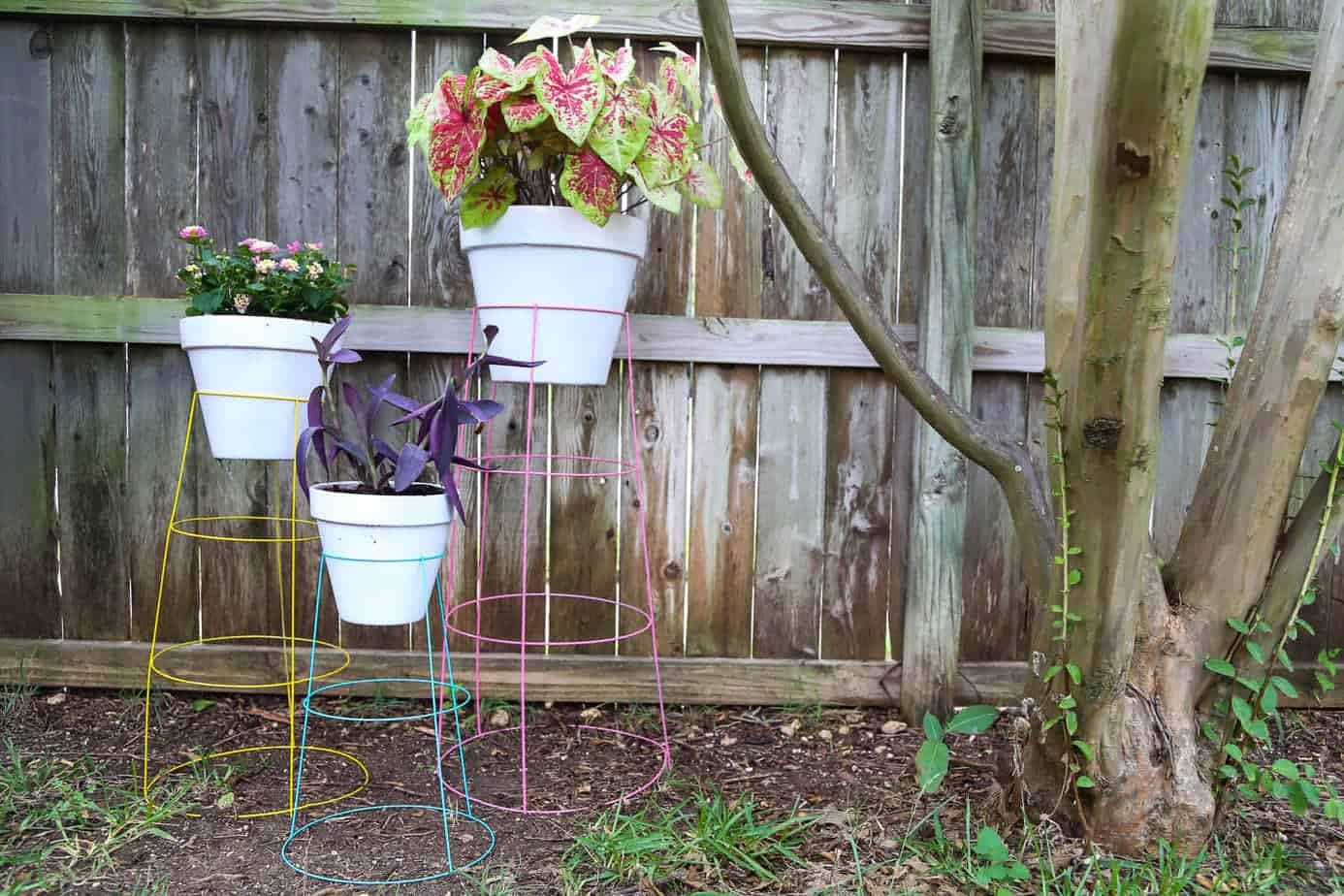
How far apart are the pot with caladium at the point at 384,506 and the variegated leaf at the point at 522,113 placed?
0.35 metres

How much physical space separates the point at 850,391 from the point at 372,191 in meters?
1.17

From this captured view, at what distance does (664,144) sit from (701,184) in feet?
0.39

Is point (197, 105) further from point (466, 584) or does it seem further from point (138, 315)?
point (466, 584)

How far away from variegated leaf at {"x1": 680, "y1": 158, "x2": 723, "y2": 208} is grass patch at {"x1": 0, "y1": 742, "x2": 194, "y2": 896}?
1.43m

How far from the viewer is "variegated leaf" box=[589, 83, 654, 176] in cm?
163

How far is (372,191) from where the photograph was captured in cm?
218

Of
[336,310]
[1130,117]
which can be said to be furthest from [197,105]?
[1130,117]

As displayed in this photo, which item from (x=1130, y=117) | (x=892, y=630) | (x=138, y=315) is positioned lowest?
(x=892, y=630)

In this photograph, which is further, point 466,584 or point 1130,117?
point 466,584

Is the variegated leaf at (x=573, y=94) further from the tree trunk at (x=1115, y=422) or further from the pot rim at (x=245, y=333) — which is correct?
the tree trunk at (x=1115, y=422)

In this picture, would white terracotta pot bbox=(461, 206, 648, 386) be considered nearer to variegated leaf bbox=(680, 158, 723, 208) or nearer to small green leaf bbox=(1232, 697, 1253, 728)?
variegated leaf bbox=(680, 158, 723, 208)

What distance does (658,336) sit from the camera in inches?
86.0

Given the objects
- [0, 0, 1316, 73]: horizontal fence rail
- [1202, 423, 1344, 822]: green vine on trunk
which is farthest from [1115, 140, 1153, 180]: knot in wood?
[0, 0, 1316, 73]: horizontal fence rail

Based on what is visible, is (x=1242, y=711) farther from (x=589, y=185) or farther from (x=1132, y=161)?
(x=589, y=185)
